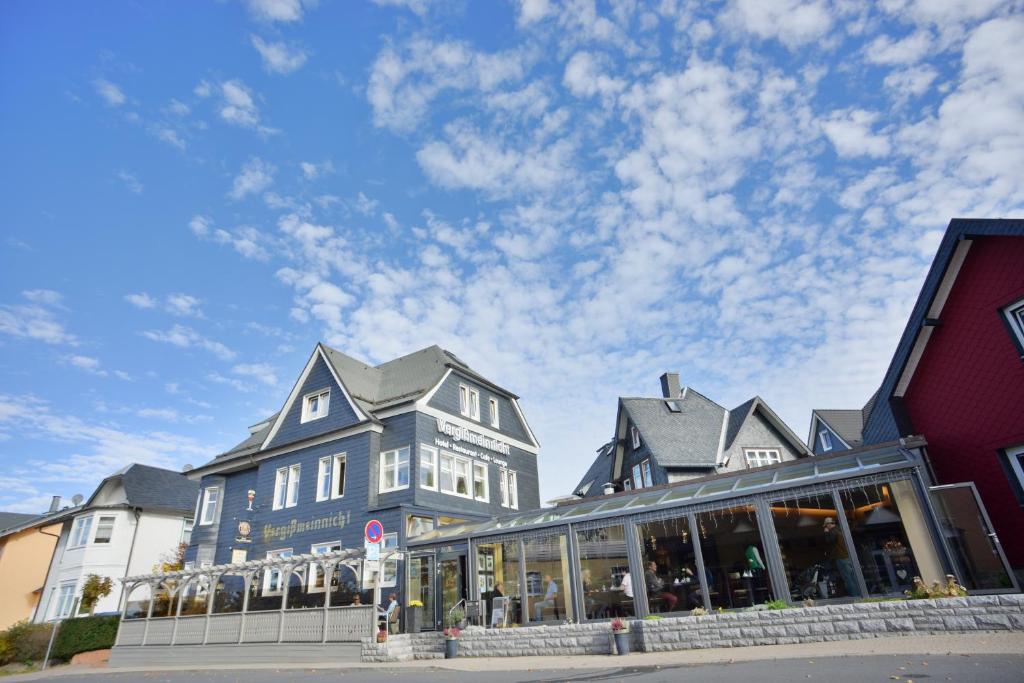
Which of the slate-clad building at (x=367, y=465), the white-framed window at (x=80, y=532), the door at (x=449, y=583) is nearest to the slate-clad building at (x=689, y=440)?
the slate-clad building at (x=367, y=465)

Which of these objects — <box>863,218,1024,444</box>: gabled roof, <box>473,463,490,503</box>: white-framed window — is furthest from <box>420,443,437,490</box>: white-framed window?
<box>863,218,1024,444</box>: gabled roof

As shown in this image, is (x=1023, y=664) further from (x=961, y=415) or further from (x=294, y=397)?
(x=294, y=397)

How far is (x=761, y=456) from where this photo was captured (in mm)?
28953

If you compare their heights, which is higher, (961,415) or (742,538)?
(961,415)

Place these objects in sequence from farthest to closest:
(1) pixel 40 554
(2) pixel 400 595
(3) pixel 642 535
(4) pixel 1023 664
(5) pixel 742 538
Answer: (1) pixel 40 554
(2) pixel 400 595
(3) pixel 642 535
(5) pixel 742 538
(4) pixel 1023 664

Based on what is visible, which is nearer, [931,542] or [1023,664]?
[1023,664]

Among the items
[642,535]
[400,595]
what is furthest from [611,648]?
[400,595]

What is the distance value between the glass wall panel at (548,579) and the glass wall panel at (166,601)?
621 inches

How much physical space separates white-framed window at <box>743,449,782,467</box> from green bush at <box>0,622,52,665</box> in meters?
31.7

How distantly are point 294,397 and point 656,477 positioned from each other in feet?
55.8

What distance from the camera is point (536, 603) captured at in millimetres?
16016

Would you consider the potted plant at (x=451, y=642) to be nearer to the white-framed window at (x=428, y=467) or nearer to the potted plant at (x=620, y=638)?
the potted plant at (x=620, y=638)

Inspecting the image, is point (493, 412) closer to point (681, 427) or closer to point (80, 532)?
point (681, 427)

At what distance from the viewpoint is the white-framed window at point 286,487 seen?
2492cm
